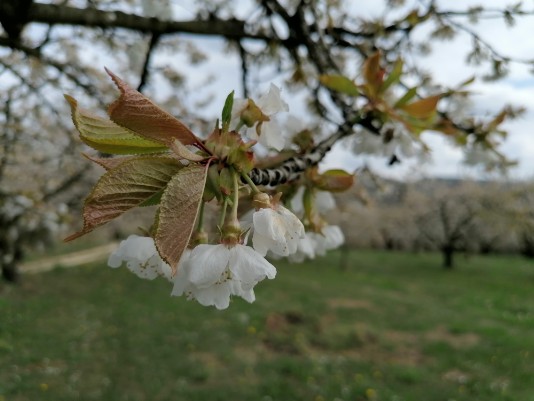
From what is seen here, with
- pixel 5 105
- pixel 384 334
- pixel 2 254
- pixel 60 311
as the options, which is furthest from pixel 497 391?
pixel 2 254

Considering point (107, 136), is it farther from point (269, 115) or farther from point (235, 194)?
point (269, 115)

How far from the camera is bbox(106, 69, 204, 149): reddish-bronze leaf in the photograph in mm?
408

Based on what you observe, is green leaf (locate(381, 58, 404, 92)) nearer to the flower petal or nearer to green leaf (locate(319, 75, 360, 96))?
green leaf (locate(319, 75, 360, 96))

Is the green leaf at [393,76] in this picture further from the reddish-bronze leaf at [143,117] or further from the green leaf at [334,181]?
the reddish-bronze leaf at [143,117]

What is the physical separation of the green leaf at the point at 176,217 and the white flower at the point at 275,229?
0.09 metres

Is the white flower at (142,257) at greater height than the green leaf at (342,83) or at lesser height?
lesser

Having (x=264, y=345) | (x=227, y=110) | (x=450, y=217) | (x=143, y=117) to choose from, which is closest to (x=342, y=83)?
(x=227, y=110)

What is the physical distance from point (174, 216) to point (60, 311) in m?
6.88

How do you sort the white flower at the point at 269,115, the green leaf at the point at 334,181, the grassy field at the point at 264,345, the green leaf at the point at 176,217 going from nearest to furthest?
the green leaf at the point at 176,217
the white flower at the point at 269,115
the green leaf at the point at 334,181
the grassy field at the point at 264,345

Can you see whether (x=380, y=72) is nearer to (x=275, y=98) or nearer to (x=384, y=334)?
(x=275, y=98)

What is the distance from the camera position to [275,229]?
49 centimetres

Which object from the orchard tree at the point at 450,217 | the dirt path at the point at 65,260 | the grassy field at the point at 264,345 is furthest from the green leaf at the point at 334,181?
the orchard tree at the point at 450,217

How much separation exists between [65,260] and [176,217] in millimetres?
13890

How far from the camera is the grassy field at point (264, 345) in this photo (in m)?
4.14
